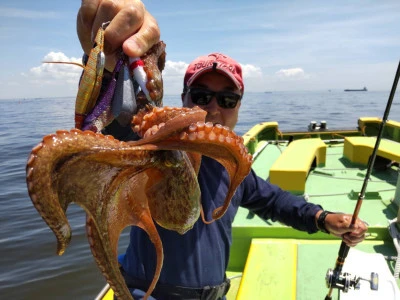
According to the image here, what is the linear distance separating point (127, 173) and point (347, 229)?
82.5 inches

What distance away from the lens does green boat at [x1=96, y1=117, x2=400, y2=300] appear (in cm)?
344

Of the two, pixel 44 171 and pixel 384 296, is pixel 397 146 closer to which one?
pixel 384 296

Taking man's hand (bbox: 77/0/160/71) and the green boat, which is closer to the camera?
man's hand (bbox: 77/0/160/71)

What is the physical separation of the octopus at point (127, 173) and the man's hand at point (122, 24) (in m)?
0.12

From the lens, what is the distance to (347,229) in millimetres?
2789

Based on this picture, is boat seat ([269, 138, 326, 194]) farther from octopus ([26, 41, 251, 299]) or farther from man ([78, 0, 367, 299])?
octopus ([26, 41, 251, 299])

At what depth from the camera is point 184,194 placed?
5.24 ft

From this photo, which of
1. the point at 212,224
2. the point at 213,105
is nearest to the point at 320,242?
the point at 212,224

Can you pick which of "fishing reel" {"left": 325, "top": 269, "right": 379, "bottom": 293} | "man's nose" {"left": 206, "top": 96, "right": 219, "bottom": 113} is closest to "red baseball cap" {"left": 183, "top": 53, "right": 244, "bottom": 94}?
"man's nose" {"left": 206, "top": 96, "right": 219, "bottom": 113}

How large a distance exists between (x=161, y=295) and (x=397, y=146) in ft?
21.1

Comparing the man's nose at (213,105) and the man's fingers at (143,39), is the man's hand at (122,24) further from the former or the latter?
the man's nose at (213,105)

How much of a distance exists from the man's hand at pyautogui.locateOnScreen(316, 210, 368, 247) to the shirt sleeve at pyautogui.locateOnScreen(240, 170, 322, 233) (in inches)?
7.0

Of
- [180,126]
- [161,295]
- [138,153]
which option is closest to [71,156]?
[138,153]

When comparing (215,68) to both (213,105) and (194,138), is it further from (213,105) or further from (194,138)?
(194,138)
